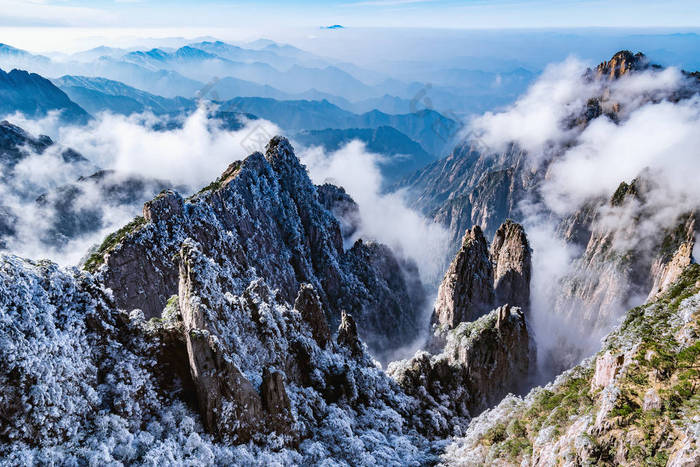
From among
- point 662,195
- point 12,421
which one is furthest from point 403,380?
point 662,195

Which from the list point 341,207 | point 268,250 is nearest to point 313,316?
point 268,250

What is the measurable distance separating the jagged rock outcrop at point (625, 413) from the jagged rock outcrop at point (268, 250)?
33.9 meters

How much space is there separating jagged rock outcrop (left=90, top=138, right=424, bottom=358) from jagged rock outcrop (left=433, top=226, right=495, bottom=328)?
830 inches

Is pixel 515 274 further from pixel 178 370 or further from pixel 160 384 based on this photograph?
pixel 160 384

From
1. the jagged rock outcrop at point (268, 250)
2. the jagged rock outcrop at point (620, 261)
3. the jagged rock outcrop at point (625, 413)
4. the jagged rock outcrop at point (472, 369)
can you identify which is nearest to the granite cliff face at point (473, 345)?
the jagged rock outcrop at point (472, 369)

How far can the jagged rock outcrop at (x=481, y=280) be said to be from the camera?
309 feet

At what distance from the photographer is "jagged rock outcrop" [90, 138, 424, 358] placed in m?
56.7

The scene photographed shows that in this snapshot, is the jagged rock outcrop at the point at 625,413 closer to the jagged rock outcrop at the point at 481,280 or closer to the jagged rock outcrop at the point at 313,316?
the jagged rock outcrop at the point at 313,316

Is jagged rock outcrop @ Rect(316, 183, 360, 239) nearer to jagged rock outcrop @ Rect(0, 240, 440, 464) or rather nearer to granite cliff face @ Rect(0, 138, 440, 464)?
granite cliff face @ Rect(0, 138, 440, 464)

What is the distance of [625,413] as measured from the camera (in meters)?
22.4

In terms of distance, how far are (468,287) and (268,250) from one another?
46243mm

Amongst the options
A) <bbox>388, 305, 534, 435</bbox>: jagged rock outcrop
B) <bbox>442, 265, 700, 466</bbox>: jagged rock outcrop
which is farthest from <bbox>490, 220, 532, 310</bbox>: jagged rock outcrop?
<bbox>442, 265, 700, 466</bbox>: jagged rock outcrop

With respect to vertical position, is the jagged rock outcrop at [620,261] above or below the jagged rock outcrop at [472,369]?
above

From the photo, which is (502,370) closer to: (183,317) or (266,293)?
(266,293)
